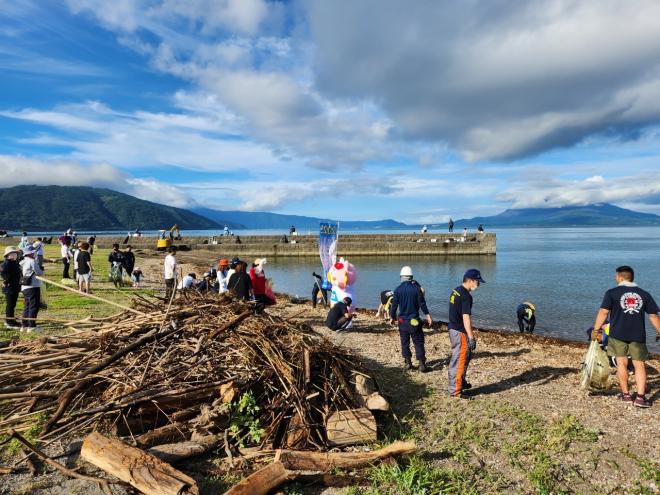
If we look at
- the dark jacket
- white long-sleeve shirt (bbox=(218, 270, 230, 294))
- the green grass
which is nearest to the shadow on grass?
the green grass

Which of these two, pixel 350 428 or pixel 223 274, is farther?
pixel 223 274

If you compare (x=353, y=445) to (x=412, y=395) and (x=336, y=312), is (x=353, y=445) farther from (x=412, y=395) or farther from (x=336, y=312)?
(x=336, y=312)

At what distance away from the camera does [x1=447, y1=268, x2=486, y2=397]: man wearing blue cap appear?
665 cm

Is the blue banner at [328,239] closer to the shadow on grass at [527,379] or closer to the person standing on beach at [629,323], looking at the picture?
the shadow on grass at [527,379]

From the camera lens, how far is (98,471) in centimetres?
441

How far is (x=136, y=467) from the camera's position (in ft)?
13.3

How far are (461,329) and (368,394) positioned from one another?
1.90 meters

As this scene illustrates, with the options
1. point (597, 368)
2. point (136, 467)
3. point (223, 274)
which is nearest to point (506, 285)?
point (223, 274)

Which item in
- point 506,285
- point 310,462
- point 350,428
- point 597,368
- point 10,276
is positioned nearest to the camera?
point 310,462

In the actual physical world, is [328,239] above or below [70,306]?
above

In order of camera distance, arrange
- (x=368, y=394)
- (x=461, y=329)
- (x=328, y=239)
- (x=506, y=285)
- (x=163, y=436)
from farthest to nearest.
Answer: (x=506, y=285)
(x=328, y=239)
(x=461, y=329)
(x=368, y=394)
(x=163, y=436)

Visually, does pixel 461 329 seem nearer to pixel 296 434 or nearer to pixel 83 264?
pixel 296 434

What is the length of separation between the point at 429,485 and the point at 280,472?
1.56 meters

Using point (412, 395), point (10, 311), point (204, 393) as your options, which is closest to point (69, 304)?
point (10, 311)
